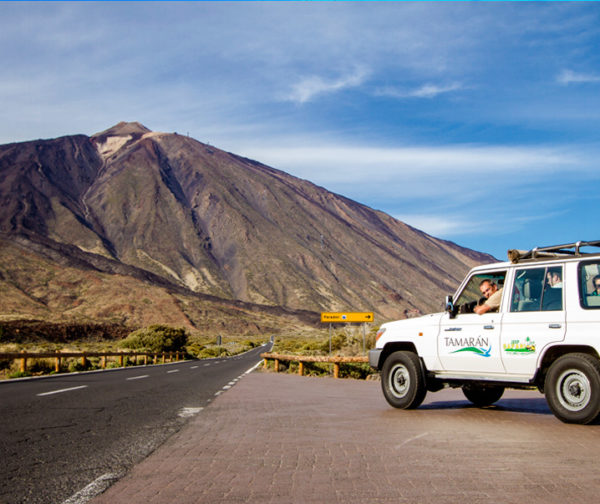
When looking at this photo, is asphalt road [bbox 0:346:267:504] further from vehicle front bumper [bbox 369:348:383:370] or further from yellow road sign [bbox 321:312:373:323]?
yellow road sign [bbox 321:312:373:323]

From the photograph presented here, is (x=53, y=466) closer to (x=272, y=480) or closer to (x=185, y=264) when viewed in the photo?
(x=272, y=480)

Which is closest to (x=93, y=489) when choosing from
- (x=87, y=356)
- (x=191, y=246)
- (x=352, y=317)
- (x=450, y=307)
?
(x=450, y=307)

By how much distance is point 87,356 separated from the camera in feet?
87.6

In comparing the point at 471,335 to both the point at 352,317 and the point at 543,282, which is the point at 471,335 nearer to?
the point at 543,282

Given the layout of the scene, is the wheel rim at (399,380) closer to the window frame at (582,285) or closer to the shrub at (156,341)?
the window frame at (582,285)

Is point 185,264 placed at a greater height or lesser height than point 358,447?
greater

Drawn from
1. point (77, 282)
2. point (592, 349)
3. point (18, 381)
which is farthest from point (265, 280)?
point (592, 349)

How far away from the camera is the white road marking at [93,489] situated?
4.83 m

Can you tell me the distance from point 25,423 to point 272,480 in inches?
199

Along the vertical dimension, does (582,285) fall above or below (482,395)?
above

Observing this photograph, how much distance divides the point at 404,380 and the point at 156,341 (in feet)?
144

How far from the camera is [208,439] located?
24.7 ft

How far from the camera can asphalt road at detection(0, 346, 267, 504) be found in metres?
5.55

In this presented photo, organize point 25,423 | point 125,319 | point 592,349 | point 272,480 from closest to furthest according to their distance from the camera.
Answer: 1. point 272,480
2. point 592,349
3. point 25,423
4. point 125,319
